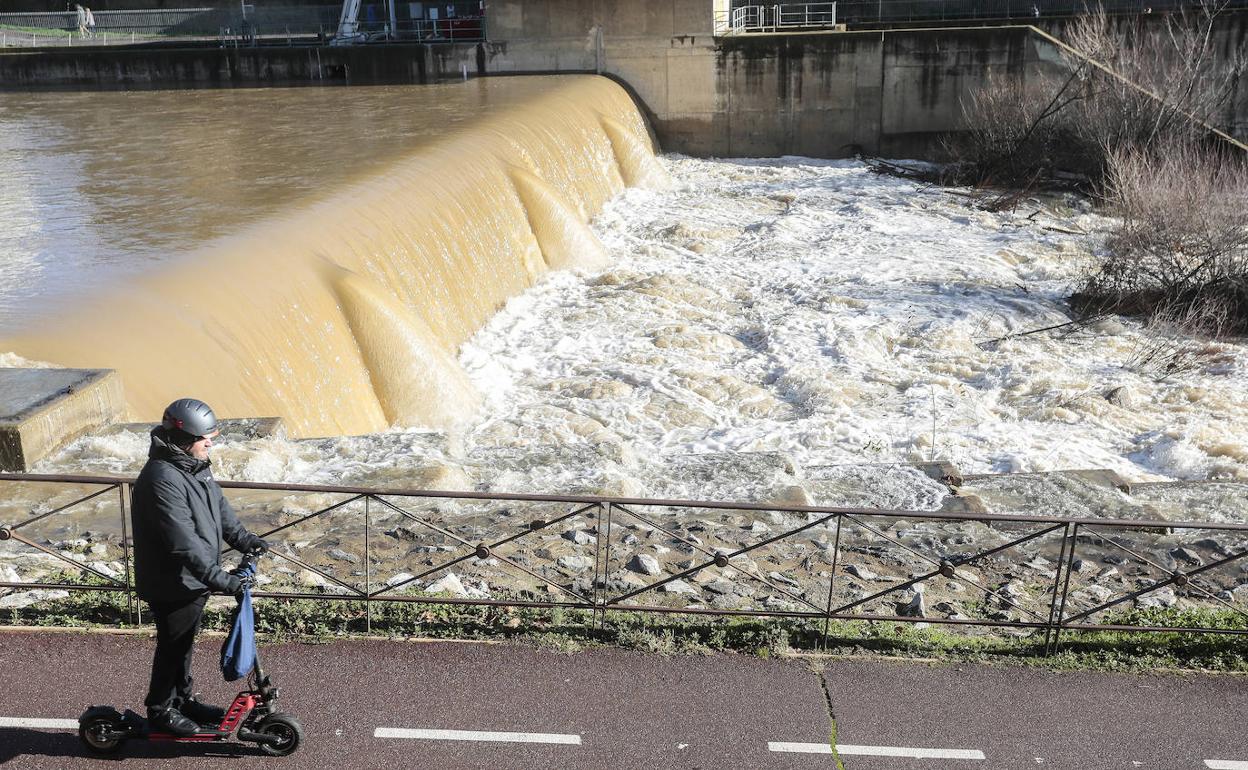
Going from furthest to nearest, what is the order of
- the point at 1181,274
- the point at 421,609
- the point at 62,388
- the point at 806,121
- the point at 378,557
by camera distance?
the point at 806,121 < the point at 1181,274 < the point at 62,388 < the point at 378,557 < the point at 421,609

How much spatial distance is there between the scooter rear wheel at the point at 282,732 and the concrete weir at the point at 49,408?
14.1 ft

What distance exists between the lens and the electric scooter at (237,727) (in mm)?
5359

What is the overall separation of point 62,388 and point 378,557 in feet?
10.5

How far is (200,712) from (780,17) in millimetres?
31245

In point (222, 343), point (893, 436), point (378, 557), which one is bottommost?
point (893, 436)

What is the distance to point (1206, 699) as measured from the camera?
6.41m

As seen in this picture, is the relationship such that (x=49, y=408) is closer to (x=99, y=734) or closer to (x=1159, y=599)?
(x=99, y=734)

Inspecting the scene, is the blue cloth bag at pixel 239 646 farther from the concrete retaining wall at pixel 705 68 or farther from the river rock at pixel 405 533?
the concrete retaining wall at pixel 705 68

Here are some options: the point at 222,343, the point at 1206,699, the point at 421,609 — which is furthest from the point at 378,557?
the point at 1206,699

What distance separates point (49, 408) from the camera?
8.91 meters

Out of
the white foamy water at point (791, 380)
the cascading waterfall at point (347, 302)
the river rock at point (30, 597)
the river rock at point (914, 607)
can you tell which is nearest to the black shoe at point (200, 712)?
the river rock at point (30, 597)

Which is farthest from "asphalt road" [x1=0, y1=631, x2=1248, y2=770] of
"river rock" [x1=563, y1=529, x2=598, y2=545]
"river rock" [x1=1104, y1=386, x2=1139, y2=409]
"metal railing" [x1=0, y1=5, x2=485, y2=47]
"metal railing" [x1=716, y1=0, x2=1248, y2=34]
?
"metal railing" [x1=0, y1=5, x2=485, y2=47]

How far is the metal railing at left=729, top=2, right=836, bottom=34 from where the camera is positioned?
3257cm

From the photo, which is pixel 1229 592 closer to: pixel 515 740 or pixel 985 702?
pixel 985 702
